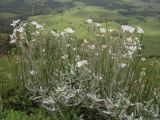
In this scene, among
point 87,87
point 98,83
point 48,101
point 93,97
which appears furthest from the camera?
point 98,83

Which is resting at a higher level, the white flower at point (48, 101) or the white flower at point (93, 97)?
the white flower at point (93, 97)

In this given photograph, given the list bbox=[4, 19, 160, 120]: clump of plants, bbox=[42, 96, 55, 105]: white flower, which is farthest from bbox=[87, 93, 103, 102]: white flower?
bbox=[42, 96, 55, 105]: white flower

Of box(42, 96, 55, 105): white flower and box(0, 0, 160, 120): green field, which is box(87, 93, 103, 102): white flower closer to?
box(0, 0, 160, 120): green field

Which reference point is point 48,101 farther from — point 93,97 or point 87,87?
point 93,97

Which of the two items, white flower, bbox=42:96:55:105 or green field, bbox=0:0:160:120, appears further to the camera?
white flower, bbox=42:96:55:105

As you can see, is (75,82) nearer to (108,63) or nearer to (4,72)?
(108,63)

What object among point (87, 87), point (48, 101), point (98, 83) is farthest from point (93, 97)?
point (48, 101)

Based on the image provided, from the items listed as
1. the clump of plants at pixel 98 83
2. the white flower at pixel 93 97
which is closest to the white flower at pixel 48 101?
the clump of plants at pixel 98 83

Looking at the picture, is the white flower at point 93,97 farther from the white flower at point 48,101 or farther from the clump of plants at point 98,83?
the white flower at point 48,101

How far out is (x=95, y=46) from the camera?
8.09m

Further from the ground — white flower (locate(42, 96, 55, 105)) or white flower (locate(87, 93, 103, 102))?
white flower (locate(87, 93, 103, 102))

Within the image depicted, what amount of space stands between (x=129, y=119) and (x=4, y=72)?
471 centimetres

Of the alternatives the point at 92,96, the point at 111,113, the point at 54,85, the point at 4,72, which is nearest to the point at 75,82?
the point at 54,85

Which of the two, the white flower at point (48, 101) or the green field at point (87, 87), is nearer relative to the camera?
the green field at point (87, 87)
